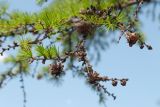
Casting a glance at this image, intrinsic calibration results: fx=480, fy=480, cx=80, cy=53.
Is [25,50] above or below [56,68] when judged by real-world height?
above

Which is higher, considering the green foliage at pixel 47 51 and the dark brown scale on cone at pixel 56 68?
the green foliage at pixel 47 51

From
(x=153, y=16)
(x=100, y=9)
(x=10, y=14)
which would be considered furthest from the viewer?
(x=153, y=16)

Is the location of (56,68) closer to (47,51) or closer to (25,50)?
(47,51)

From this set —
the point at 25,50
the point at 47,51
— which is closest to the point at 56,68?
the point at 47,51

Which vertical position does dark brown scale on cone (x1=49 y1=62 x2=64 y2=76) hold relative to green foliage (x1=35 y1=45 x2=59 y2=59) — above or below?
below

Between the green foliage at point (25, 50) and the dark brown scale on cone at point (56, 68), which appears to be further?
the green foliage at point (25, 50)

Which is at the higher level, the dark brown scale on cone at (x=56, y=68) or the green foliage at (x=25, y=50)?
the green foliage at (x=25, y=50)

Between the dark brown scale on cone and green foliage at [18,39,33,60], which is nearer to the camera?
the dark brown scale on cone

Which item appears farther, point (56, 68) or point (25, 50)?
point (25, 50)

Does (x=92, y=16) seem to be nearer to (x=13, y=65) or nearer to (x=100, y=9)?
(x=100, y=9)

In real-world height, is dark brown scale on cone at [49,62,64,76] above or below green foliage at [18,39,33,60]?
below

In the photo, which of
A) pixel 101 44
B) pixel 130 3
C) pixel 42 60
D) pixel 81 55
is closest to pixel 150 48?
pixel 81 55
